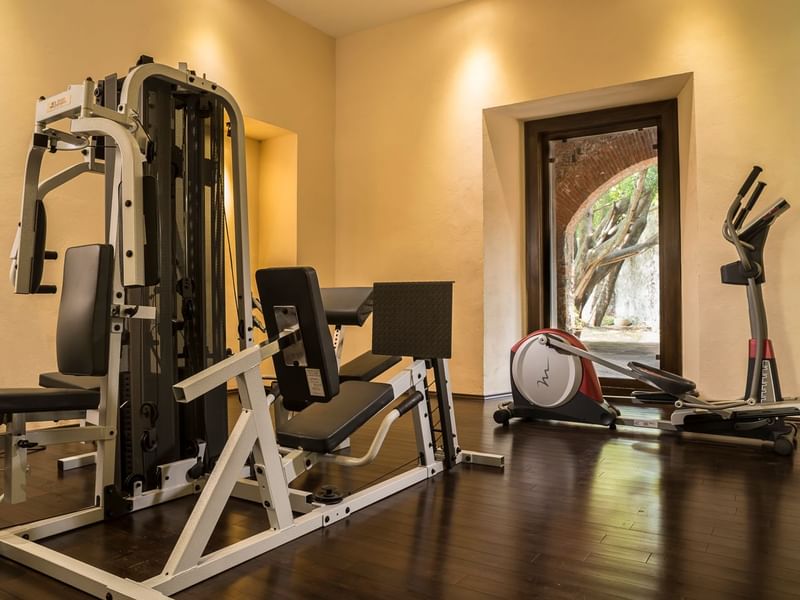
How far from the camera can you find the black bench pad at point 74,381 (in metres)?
2.38

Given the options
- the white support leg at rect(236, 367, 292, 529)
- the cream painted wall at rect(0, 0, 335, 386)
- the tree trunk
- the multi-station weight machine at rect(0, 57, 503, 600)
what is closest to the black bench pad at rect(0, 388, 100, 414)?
the multi-station weight machine at rect(0, 57, 503, 600)

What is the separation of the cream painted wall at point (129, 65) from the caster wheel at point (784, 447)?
389 centimetres

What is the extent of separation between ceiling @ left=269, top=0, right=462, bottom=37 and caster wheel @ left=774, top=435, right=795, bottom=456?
13.7 feet

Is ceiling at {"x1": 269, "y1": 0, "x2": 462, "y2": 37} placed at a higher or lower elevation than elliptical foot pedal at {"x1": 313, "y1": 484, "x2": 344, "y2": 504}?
higher

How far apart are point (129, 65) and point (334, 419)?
3287 mm

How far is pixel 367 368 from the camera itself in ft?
9.81

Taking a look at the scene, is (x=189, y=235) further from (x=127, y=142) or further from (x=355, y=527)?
(x=355, y=527)

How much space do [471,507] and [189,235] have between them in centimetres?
163

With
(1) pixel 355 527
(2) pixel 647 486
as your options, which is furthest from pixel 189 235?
(2) pixel 647 486

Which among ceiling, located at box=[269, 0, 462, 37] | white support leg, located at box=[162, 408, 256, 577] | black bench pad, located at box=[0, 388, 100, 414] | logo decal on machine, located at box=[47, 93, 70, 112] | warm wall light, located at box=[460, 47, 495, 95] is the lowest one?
white support leg, located at box=[162, 408, 256, 577]

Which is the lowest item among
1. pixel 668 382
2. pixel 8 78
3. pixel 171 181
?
pixel 668 382

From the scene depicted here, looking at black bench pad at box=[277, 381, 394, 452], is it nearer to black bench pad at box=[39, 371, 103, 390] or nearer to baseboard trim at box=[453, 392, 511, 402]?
black bench pad at box=[39, 371, 103, 390]

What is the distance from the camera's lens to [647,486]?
8.82ft

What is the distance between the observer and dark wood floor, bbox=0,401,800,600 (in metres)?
1.74
